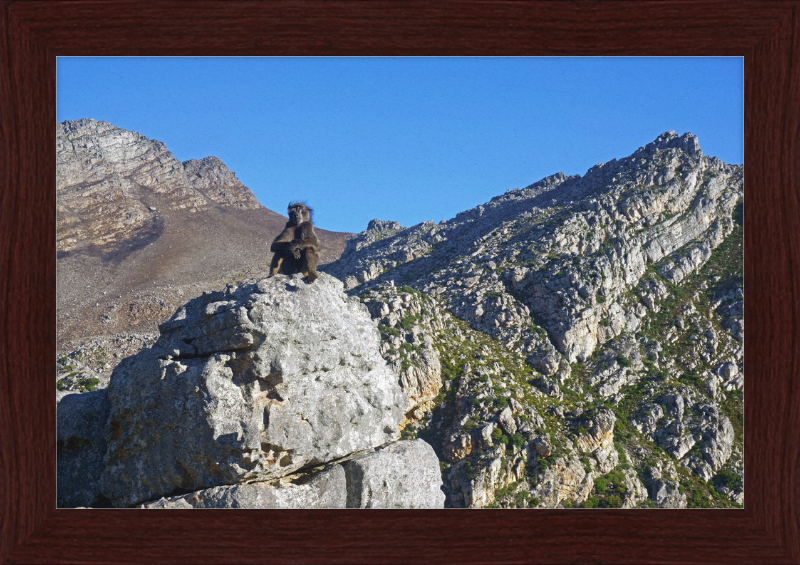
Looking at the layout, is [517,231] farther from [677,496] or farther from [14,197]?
[14,197]

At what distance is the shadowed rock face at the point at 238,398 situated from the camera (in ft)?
24.2

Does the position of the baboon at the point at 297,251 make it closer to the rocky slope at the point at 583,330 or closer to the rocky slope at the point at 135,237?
the rocky slope at the point at 135,237

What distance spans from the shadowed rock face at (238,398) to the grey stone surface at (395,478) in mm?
276

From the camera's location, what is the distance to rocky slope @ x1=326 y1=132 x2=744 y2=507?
116 ft

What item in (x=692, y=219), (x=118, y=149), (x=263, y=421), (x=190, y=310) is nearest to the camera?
(x=263, y=421)

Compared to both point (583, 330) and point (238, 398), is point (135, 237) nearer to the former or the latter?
point (583, 330)

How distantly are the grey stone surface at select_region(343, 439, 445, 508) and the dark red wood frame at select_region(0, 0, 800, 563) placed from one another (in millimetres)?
3048

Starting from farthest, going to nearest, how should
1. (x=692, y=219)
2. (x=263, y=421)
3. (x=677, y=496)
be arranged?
(x=692, y=219) < (x=677, y=496) < (x=263, y=421)

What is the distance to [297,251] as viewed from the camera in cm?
915

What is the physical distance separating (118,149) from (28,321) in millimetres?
84524
